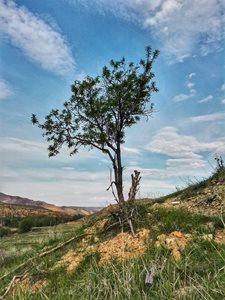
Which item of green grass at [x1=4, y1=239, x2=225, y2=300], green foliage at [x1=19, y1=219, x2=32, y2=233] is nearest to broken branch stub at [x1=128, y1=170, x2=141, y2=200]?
green grass at [x1=4, y1=239, x2=225, y2=300]

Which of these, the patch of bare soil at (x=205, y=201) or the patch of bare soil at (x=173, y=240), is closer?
the patch of bare soil at (x=173, y=240)

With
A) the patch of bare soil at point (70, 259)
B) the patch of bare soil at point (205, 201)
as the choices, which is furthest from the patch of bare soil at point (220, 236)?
the patch of bare soil at point (70, 259)

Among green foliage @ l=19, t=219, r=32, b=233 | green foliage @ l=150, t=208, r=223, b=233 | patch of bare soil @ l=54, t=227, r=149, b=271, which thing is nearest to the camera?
patch of bare soil @ l=54, t=227, r=149, b=271

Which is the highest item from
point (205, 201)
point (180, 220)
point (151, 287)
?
point (205, 201)

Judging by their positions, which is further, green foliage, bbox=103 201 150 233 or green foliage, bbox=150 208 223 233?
green foliage, bbox=103 201 150 233

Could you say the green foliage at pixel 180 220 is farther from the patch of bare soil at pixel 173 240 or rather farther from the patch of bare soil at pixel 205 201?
the patch of bare soil at pixel 205 201

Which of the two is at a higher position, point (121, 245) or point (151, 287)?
point (121, 245)

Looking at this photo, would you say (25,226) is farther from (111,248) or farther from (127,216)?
(111,248)

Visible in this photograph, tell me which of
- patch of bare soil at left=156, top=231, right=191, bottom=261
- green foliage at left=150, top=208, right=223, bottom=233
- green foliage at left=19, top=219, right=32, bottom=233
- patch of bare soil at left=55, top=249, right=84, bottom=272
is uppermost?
green foliage at left=19, top=219, right=32, bottom=233

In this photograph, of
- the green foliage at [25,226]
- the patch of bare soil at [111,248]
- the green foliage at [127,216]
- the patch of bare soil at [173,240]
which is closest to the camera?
the patch of bare soil at [173,240]

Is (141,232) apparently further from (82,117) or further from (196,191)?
(82,117)

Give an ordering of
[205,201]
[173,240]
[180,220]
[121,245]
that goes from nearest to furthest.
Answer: [173,240] < [121,245] < [180,220] < [205,201]

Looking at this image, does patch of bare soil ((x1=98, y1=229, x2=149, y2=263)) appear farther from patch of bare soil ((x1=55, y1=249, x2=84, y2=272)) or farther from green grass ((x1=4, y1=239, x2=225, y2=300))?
green grass ((x1=4, y1=239, x2=225, y2=300))

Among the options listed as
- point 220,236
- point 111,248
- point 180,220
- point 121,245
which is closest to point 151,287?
point 220,236
